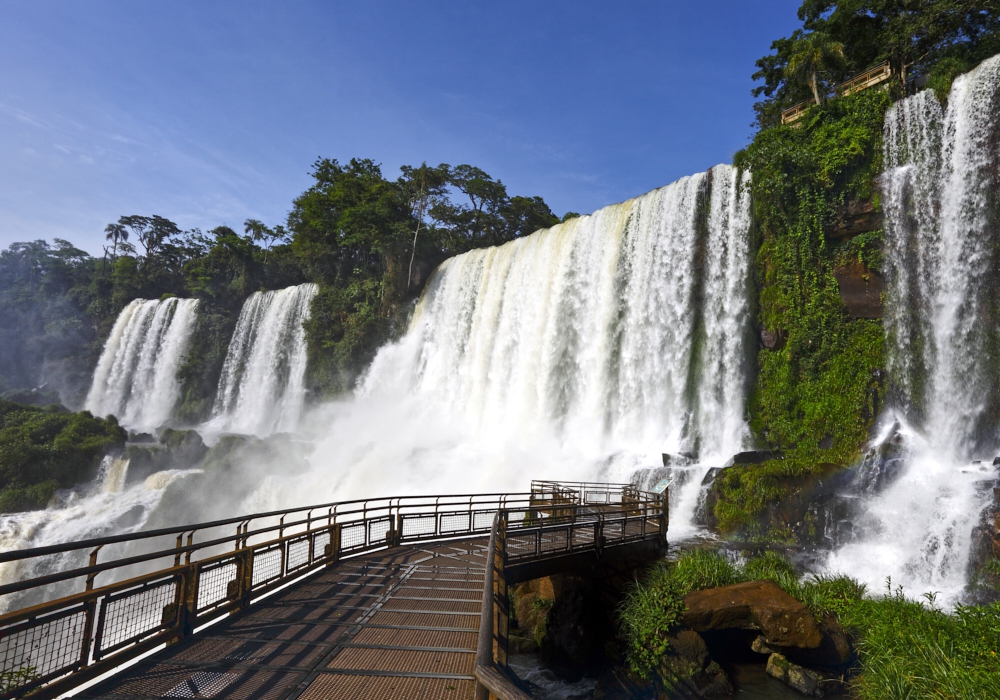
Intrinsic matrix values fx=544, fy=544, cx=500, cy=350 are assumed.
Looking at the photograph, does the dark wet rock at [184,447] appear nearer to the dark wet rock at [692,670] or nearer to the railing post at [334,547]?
the railing post at [334,547]

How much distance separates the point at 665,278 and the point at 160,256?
6863cm

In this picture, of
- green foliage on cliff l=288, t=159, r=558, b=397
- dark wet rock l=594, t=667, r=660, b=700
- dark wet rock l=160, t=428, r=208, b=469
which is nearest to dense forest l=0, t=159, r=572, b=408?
green foliage on cliff l=288, t=159, r=558, b=397

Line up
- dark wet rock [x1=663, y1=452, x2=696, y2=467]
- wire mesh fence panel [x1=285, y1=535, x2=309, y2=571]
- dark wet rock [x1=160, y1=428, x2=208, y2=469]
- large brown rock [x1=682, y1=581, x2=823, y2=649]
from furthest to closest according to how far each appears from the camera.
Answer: dark wet rock [x1=160, y1=428, x2=208, y2=469] → dark wet rock [x1=663, y1=452, x2=696, y2=467] → large brown rock [x1=682, y1=581, x2=823, y2=649] → wire mesh fence panel [x1=285, y1=535, x2=309, y2=571]

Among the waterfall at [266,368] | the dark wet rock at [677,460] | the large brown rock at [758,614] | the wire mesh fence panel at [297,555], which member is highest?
the waterfall at [266,368]

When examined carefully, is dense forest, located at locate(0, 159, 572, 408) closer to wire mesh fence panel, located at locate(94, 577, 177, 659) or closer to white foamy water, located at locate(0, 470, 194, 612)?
white foamy water, located at locate(0, 470, 194, 612)

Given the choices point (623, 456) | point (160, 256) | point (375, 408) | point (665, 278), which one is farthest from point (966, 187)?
point (160, 256)

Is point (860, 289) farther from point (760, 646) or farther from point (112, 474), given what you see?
point (112, 474)

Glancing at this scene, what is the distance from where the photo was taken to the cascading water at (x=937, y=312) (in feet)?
43.8

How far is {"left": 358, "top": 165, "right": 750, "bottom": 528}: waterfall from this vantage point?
2161cm

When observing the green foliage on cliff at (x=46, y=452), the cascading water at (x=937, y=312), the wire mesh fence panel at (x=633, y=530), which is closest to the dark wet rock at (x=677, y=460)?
the cascading water at (x=937, y=312)

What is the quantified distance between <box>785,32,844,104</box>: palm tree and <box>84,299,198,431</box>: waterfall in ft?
161

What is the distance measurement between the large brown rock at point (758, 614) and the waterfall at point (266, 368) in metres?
36.8

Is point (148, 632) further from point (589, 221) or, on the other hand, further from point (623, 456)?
point (589, 221)

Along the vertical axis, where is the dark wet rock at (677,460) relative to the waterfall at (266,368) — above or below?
below
